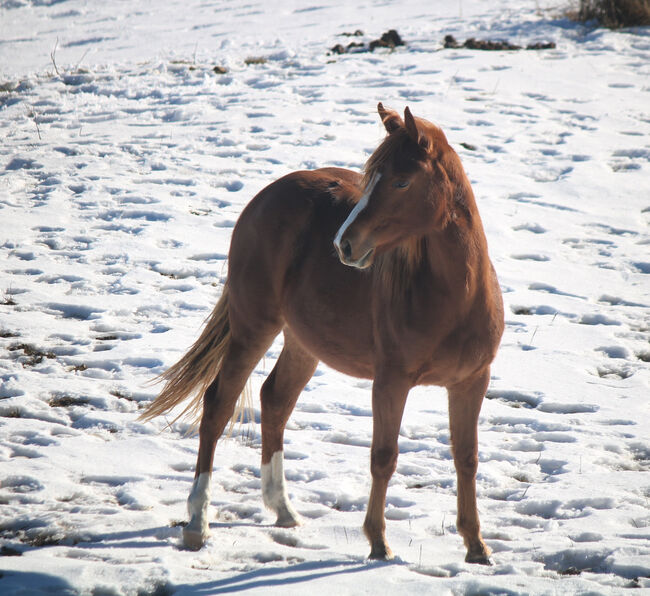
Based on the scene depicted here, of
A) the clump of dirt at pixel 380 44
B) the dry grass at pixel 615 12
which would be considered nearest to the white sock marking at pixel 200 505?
the clump of dirt at pixel 380 44

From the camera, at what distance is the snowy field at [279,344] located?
3125 millimetres

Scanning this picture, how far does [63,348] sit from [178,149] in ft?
14.8

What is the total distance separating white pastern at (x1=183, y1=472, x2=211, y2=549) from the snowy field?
0.07 meters

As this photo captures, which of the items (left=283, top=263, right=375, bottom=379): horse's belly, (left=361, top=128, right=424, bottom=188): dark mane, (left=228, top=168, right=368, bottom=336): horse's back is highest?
(left=361, top=128, right=424, bottom=188): dark mane

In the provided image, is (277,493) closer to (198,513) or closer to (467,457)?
(198,513)

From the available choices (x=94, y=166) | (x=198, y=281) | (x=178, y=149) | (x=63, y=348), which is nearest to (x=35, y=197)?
(x=94, y=166)

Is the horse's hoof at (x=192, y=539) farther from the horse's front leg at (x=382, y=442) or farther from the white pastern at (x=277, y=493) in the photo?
the horse's front leg at (x=382, y=442)

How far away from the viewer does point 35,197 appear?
7.63 metres

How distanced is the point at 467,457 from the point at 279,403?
1052 mm

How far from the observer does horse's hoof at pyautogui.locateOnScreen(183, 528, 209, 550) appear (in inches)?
125

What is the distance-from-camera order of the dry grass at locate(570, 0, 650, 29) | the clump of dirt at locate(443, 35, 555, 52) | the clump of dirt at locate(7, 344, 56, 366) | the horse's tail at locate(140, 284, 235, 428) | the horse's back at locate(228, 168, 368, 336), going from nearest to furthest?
the horse's back at locate(228, 168, 368, 336) < the horse's tail at locate(140, 284, 235, 428) < the clump of dirt at locate(7, 344, 56, 366) < the clump of dirt at locate(443, 35, 555, 52) < the dry grass at locate(570, 0, 650, 29)

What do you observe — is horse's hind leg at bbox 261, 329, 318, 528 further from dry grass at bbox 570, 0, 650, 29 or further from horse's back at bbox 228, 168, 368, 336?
dry grass at bbox 570, 0, 650, 29

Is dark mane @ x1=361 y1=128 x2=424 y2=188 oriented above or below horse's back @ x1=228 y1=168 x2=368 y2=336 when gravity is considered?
above

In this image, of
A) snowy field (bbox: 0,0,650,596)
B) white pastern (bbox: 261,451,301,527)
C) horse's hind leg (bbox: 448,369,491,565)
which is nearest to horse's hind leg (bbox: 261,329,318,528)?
white pastern (bbox: 261,451,301,527)
